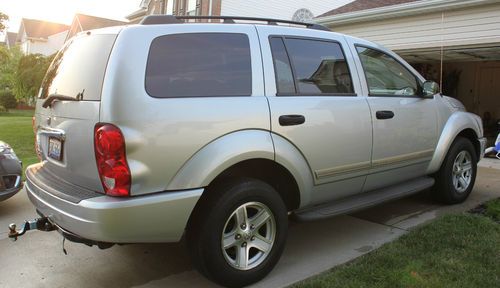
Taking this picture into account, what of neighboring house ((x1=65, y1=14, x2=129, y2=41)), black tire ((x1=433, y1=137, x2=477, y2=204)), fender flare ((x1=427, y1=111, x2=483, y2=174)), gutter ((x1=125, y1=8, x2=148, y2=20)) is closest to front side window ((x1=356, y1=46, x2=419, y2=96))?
fender flare ((x1=427, y1=111, x2=483, y2=174))

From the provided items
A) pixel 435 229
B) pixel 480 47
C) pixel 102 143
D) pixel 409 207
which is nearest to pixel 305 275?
pixel 435 229

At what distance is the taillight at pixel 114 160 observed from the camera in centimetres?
287

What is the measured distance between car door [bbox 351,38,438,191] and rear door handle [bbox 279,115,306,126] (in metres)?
0.90

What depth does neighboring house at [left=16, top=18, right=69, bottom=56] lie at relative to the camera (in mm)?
55156

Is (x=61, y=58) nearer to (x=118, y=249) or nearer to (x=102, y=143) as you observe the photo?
(x=102, y=143)

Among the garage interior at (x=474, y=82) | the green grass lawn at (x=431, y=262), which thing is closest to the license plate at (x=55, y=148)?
the green grass lawn at (x=431, y=262)

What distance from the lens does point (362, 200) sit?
14.0 feet

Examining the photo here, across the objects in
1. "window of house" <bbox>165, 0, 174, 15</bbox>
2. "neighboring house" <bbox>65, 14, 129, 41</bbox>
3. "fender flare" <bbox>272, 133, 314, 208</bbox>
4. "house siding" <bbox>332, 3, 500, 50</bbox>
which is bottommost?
"fender flare" <bbox>272, 133, 314, 208</bbox>

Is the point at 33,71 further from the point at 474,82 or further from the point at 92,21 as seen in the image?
the point at 92,21

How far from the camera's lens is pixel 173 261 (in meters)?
3.98

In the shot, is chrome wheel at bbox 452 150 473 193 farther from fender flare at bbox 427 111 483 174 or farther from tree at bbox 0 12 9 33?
tree at bbox 0 12 9 33

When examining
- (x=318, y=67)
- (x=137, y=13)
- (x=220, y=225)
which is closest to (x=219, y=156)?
(x=220, y=225)

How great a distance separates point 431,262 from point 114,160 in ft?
8.39

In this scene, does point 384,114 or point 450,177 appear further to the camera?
point 450,177
